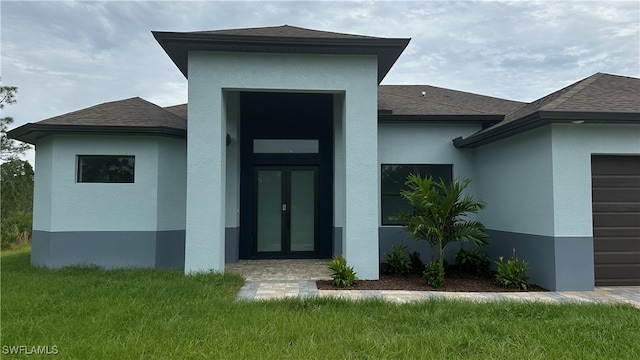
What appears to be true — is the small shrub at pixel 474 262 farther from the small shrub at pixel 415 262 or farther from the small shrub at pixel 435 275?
the small shrub at pixel 435 275

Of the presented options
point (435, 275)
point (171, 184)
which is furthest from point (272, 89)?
point (435, 275)

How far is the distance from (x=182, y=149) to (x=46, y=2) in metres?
4.88

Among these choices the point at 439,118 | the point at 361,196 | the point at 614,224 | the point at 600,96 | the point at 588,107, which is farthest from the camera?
the point at 439,118

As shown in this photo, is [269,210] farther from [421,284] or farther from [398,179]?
[421,284]

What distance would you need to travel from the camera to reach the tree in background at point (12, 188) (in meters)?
13.1

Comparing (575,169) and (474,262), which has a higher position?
(575,169)

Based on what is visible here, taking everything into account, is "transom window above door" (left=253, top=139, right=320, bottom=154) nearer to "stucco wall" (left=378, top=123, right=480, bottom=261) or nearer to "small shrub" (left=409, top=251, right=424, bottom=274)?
"stucco wall" (left=378, top=123, right=480, bottom=261)

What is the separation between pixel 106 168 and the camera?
819 cm

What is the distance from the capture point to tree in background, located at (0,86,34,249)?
13.1 m

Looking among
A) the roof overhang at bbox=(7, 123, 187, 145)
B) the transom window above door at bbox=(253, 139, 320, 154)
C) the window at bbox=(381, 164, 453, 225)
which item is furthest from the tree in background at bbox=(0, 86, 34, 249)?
the window at bbox=(381, 164, 453, 225)

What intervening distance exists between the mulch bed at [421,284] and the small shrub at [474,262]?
0.28m

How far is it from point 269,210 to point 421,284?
4.60m

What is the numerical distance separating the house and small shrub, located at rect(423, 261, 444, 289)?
972 mm

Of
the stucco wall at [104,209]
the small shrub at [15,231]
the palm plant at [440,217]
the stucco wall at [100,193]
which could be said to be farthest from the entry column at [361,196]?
the small shrub at [15,231]
